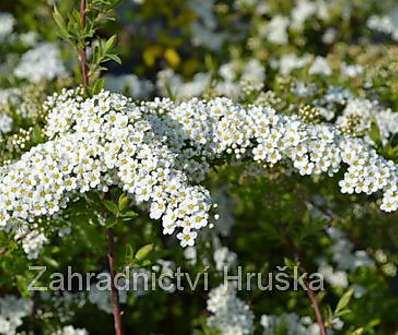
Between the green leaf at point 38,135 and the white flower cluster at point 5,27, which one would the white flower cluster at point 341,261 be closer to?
the green leaf at point 38,135

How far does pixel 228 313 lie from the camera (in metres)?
3.25

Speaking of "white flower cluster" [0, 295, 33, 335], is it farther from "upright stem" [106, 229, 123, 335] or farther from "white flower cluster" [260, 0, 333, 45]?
"white flower cluster" [260, 0, 333, 45]

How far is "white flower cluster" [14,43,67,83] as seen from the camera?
4094 mm

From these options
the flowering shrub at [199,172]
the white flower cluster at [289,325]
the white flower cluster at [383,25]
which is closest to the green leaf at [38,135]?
the flowering shrub at [199,172]

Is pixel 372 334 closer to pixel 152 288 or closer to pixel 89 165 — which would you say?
pixel 152 288

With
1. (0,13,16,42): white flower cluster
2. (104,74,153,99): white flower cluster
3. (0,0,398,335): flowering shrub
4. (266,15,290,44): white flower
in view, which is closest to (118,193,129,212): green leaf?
(0,0,398,335): flowering shrub

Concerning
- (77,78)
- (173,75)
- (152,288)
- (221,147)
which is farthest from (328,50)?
(221,147)

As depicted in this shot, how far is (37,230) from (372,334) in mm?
1517

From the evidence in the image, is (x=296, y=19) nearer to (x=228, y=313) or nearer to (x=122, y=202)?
(x=228, y=313)

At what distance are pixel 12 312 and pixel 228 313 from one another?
2.92ft

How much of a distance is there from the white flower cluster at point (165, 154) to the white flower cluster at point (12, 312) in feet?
2.93

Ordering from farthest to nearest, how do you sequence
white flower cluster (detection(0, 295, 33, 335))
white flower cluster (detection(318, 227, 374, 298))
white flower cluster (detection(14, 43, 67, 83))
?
white flower cluster (detection(14, 43, 67, 83))
white flower cluster (detection(318, 227, 374, 298))
white flower cluster (detection(0, 295, 33, 335))

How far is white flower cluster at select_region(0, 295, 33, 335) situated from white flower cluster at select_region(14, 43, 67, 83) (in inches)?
45.2

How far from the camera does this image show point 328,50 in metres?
5.21
